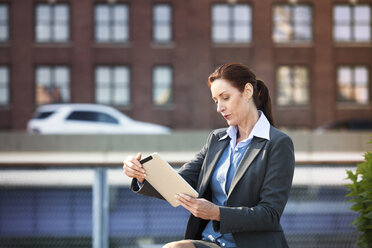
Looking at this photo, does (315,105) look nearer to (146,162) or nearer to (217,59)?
(217,59)

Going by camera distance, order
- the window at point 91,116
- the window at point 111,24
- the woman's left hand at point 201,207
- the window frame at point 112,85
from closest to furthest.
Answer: the woman's left hand at point 201,207 < the window at point 91,116 < the window frame at point 112,85 < the window at point 111,24

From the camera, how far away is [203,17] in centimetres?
3072

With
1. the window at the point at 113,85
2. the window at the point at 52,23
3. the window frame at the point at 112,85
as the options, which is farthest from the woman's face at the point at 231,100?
the window at the point at 52,23

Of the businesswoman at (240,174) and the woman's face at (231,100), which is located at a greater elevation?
the woman's face at (231,100)

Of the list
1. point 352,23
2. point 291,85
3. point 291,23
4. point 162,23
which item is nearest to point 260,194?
point 162,23

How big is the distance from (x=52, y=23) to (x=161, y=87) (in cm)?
858

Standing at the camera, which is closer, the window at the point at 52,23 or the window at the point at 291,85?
the window at the point at 52,23

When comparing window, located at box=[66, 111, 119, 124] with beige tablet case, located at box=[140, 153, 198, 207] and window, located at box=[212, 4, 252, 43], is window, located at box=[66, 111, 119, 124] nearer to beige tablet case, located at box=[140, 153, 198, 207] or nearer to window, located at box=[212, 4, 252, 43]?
window, located at box=[212, 4, 252, 43]

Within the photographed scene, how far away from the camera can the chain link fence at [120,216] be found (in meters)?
5.07

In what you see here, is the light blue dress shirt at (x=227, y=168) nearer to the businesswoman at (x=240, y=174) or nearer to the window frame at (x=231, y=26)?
the businesswoman at (x=240, y=174)

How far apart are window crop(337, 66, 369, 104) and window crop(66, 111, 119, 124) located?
16960mm

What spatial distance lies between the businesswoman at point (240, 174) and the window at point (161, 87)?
90.6 feet

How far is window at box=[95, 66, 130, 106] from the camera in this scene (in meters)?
30.5

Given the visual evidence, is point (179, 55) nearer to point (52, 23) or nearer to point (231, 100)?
point (52, 23)
